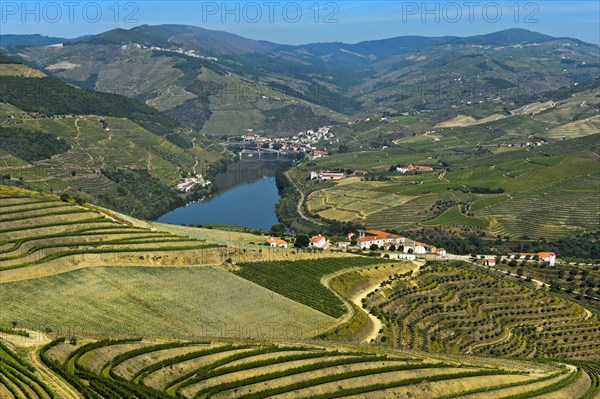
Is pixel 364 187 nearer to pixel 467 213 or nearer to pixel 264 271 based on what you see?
pixel 467 213

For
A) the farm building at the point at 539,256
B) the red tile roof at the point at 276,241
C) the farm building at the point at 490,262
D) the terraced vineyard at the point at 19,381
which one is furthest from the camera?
the farm building at the point at 539,256

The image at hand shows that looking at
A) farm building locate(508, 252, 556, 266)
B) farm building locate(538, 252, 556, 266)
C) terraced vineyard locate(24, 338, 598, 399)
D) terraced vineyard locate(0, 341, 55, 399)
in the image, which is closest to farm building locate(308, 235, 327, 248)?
farm building locate(508, 252, 556, 266)

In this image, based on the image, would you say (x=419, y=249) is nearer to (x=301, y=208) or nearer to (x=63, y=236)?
(x=63, y=236)

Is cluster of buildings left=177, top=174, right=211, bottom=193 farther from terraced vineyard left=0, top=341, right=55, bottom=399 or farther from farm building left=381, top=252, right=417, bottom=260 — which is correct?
terraced vineyard left=0, top=341, right=55, bottom=399

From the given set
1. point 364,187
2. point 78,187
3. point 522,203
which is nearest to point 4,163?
point 78,187

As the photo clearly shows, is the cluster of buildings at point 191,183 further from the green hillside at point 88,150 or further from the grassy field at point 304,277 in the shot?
the grassy field at point 304,277

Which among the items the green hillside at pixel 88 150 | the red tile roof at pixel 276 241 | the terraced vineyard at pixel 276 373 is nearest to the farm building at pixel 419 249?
the red tile roof at pixel 276 241

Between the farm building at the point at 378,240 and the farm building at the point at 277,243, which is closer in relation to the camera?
the farm building at the point at 277,243

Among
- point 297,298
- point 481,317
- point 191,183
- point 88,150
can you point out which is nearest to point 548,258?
point 481,317
